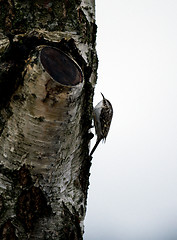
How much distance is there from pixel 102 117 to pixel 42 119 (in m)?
2.77

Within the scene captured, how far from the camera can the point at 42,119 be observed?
106cm

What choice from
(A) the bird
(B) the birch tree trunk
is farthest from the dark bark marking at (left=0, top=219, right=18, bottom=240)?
(A) the bird

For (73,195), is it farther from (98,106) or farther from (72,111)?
(98,106)

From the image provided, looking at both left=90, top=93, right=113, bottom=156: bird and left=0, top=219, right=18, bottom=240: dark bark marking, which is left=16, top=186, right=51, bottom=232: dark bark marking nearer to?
left=0, top=219, right=18, bottom=240: dark bark marking

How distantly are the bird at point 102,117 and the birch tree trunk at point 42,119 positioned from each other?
7.83 ft

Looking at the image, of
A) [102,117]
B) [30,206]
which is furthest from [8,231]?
[102,117]

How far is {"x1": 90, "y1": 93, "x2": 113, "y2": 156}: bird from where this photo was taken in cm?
378

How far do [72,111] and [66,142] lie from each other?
175 millimetres

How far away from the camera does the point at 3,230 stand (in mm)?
1140

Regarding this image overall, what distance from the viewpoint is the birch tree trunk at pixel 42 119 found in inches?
40.9

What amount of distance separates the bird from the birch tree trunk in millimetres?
2385

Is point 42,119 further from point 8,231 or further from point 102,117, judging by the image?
point 102,117

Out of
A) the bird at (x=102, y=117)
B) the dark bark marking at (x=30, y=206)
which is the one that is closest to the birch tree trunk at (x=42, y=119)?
the dark bark marking at (x=30, y=206)

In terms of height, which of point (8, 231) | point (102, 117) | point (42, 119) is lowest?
point (8, 231)
